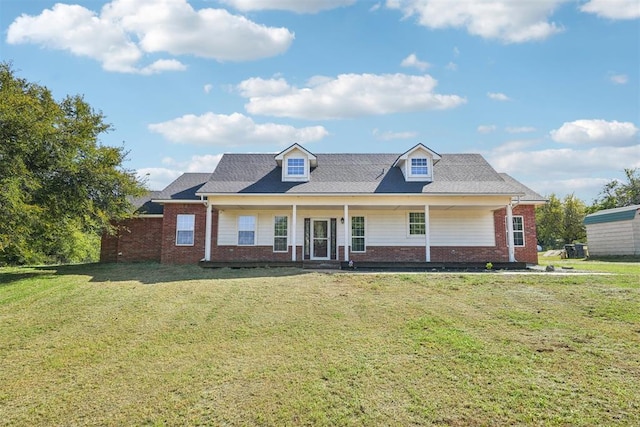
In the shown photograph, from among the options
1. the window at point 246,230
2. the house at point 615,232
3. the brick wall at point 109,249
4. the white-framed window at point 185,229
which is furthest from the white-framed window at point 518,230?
the brick wall at point 109,249

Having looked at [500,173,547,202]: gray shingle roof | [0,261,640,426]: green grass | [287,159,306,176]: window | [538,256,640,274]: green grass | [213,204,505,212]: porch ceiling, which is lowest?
[0,261,640,426]: green grass

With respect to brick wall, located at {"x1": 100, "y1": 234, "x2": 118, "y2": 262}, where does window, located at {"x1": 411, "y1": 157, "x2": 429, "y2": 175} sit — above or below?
above

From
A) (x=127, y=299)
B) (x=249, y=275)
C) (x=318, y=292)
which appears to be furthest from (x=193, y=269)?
(x=318, y=292)

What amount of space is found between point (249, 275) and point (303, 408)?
28.2 feet

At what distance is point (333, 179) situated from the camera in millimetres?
17422

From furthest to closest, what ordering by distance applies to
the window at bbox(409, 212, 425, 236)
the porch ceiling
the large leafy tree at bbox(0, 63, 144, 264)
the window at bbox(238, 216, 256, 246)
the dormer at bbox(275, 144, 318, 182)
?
the window at bbox(409, 212, 425, 236)
the dormer at bbox(275, 144, 318, 182)
the window at bbox(238, 216, 256, 246)
the porch ceiling
the large leafy tree at bbox(0, 63, 144, 264)

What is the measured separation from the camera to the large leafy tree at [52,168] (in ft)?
37.0

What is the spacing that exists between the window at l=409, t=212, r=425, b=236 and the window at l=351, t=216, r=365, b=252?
227cm

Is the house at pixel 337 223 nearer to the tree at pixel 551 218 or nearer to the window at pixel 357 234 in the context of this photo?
the window at pixel 357 234

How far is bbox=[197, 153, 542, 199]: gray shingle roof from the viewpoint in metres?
16.0

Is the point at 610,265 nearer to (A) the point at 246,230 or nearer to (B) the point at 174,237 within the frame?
(A) the point at 246,230

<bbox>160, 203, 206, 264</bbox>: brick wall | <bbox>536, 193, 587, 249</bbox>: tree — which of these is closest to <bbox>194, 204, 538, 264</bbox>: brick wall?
<bbox>160, 203, 206, 264</bbox>: brick wall

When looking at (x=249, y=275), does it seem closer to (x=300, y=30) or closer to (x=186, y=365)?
(x=186, y=365)

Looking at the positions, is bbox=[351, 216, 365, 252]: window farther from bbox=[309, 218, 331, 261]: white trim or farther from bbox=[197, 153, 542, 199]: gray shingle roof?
bbox=[197, 153, 542, 199]: gray shingle roof
